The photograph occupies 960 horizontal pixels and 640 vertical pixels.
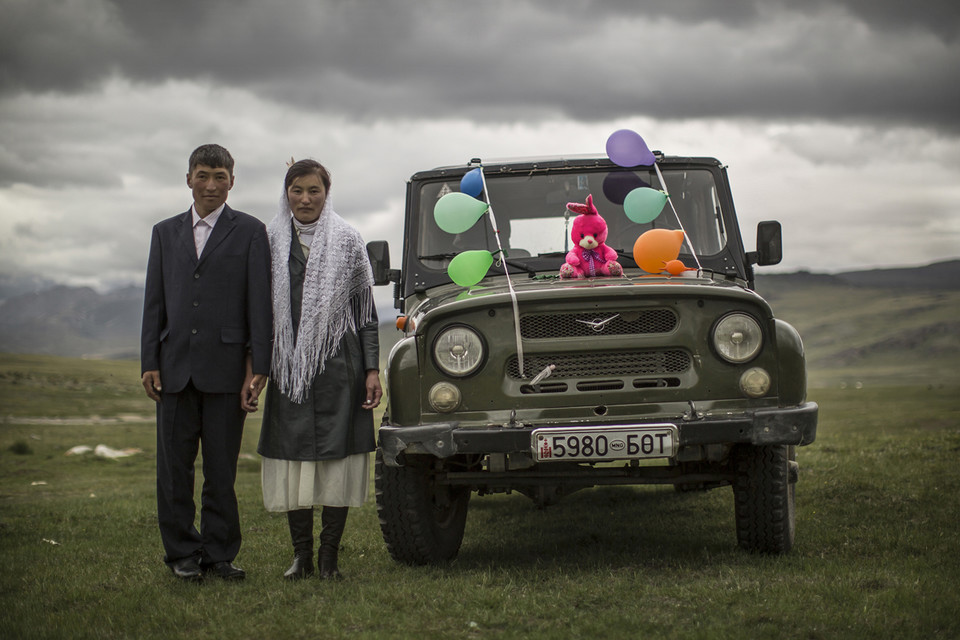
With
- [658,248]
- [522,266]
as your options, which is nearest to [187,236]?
[522,266]

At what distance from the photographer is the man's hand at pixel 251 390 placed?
4719 mm

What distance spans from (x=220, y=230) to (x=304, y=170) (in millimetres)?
538

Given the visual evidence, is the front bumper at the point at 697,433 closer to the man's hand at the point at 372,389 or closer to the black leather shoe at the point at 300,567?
the man's hand at the point at 372,389

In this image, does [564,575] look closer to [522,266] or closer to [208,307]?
[522,266]

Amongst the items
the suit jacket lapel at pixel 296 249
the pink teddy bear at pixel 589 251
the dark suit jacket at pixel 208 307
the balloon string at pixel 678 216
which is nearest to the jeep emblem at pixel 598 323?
the pink teddy bear at pixel 589 251

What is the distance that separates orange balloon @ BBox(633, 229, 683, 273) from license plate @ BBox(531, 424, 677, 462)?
1.27 m

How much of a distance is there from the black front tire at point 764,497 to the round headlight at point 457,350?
148 cm

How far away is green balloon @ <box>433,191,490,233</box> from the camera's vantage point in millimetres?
5672

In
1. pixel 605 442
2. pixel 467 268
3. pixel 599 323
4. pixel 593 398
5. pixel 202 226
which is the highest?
pixel 202 226

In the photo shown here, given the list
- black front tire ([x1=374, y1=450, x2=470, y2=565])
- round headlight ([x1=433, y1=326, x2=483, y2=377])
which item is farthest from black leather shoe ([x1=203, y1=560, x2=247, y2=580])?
round headlight ([x1=433, y1=326, x2=483, y2=377])

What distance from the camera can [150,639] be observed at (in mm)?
3752

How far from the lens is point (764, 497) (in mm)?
4750

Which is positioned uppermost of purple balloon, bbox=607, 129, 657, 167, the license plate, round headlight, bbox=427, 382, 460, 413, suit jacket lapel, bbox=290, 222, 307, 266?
purple balloon, bbox=607, 129, 657, 167

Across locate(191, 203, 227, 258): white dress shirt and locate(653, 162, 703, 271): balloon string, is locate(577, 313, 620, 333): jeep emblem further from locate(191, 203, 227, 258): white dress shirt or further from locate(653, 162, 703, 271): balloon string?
locate(191, 203, 227, 258): white dress shirt
